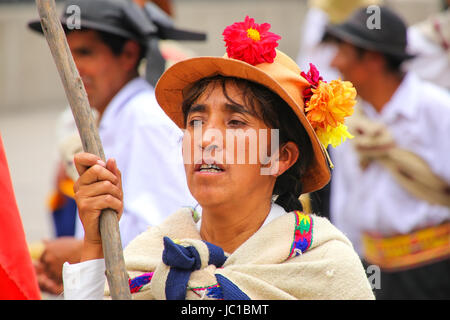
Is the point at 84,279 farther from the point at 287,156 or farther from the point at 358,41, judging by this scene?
the point at 358,41

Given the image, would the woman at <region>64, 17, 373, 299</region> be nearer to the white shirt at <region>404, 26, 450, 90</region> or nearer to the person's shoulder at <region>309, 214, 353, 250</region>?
the person's shoulder at <region>309, 214, 353, 250</region>

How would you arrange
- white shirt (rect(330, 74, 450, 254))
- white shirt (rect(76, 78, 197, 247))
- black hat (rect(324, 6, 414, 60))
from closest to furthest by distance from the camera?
1. white shirt (rect(76, 78, 197, 247))
2. white shirt (rect(330, 74, 450, 254))
3. black hat (rect(324, 6, 414, 60))

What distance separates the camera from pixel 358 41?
5605 mm

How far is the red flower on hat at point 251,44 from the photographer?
260 cm

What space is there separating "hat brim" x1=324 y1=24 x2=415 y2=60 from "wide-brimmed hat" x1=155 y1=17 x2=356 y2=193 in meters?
2.93

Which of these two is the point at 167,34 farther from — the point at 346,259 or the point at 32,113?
the point at 32,113

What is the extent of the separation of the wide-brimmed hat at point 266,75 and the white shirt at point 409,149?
2.71 metres

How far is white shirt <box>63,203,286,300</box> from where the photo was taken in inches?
98.2

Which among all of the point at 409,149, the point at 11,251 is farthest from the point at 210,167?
the point at 409,149

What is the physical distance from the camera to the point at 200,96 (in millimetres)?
2691

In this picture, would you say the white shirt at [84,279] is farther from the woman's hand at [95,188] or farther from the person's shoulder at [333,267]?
the person's shoulder at [333,267]

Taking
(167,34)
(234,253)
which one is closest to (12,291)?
(234,253)

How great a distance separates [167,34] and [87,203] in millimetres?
2552

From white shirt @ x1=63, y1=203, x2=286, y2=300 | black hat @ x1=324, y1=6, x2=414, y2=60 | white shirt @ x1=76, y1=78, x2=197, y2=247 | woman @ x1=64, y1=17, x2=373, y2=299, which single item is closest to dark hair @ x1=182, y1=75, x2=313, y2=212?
woman @ x1=64, y1=17, x2=373, y2=299
